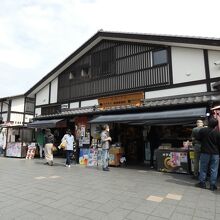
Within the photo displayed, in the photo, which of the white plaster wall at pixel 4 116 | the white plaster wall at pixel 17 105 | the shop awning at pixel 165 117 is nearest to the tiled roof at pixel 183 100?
the shop awning at pixel 165 117

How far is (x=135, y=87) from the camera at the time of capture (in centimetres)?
1133

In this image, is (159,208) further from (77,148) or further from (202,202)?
(77,148)

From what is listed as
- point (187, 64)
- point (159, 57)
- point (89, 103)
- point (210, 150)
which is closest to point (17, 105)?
point (89, 103)

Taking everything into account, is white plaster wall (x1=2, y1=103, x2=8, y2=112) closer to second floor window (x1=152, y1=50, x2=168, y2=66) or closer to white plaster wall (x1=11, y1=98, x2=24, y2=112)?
white plaster wall (x1=11, y1=98, x2=24, y2=112)

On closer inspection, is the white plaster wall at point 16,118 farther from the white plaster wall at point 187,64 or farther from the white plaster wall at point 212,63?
the white plaster wall at point 212,63

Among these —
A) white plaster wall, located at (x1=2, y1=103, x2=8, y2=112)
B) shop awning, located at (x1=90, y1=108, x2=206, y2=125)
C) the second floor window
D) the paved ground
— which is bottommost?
the paved ground

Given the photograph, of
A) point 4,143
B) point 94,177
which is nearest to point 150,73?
point 94,177

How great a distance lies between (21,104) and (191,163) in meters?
16.7

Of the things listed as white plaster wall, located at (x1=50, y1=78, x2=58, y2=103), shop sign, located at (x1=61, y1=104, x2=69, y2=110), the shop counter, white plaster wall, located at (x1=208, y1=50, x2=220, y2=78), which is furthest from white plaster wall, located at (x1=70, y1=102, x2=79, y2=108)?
white plaster wall, located at (x1=208, y1=50, x2=220, y2=78)

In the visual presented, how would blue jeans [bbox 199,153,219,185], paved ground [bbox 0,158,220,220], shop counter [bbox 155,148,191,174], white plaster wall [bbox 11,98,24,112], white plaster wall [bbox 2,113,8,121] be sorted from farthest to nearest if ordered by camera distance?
white plaster wall [bbox 11,98,24,112] < white plaster wall [bbox 2,113,8,121] < shop counter [bbox 155,148,191,174] < blue jeans [bbox 199,153,219,185] < paved ground [bbox 0,158,220,220]

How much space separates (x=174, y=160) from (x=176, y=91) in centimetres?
344

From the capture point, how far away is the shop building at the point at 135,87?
892 cm

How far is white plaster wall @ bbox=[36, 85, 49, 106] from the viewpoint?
628 inches

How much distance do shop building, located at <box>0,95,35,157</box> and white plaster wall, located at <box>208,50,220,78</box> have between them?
40.5ft
